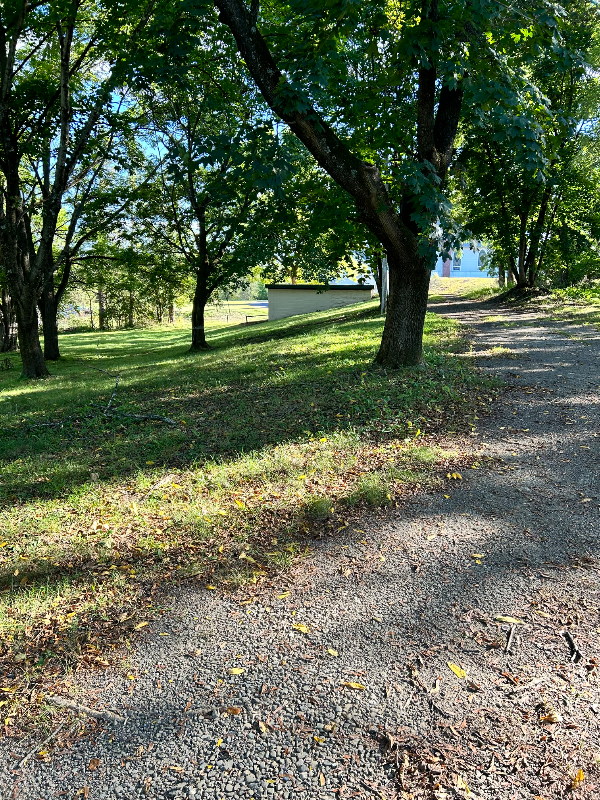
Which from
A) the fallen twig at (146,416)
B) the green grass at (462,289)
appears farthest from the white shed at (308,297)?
the fallen twig at (146,416)

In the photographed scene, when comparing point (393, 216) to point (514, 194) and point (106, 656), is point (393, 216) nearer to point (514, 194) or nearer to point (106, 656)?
point (106, 656)

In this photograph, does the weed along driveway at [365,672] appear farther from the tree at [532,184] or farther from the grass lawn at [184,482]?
the tree at [532,184]

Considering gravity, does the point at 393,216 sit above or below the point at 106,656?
above

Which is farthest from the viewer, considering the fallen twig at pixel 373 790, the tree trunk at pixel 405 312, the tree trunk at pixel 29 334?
the tree trunk at pixel 29 334

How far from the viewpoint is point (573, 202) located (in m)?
19.8

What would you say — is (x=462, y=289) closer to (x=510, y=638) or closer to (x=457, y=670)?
(x=510, y=638)

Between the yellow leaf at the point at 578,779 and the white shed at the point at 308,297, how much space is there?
30.7 metres

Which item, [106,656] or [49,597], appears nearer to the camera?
[106,656]

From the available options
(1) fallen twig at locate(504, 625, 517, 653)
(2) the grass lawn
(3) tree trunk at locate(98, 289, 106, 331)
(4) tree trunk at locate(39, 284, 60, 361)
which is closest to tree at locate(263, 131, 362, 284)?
(2) the grass lawn

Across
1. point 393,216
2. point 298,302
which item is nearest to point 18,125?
point 393,216

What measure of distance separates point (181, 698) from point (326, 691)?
629 millimetres

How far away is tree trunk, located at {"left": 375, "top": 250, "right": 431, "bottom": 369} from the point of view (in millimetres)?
7711

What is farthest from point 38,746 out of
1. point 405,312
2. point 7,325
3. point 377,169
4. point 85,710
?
point 7,325

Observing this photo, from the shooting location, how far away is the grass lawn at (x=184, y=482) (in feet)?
10.1
